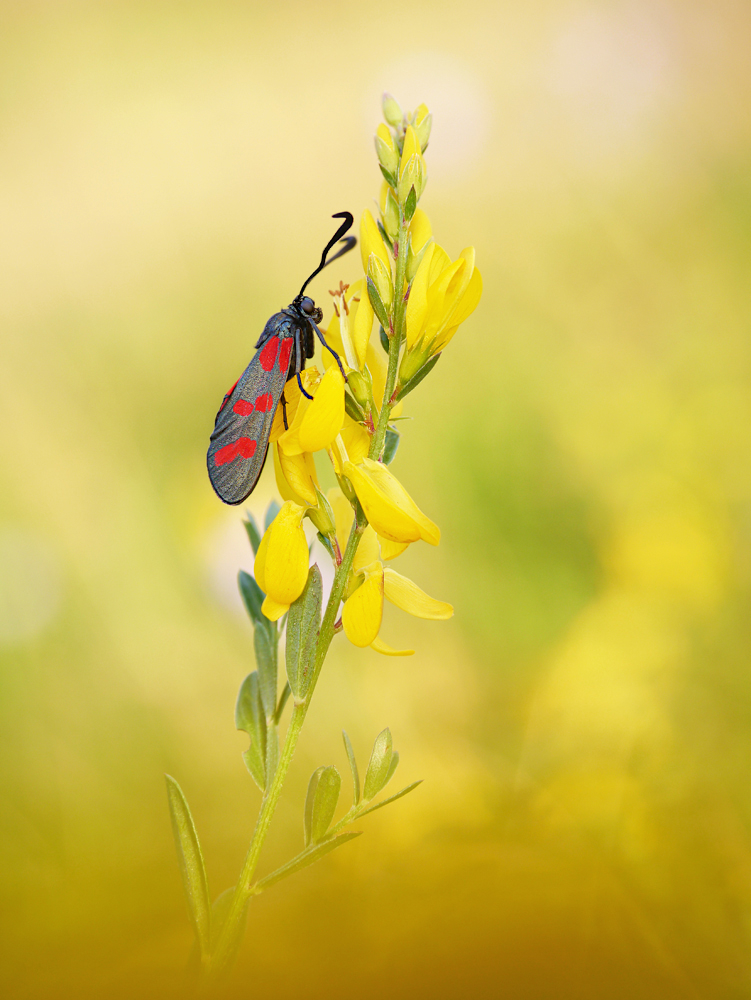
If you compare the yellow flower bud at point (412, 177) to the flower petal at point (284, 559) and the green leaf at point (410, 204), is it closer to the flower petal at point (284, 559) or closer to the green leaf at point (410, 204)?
the green leaf at point (410, 204)

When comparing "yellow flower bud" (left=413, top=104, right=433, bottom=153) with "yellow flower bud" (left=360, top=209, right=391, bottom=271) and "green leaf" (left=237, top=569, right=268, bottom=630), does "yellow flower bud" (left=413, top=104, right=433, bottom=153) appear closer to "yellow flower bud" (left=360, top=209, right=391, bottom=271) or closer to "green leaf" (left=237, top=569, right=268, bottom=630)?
"yellow flower bud" (left=360, top=209, right=391, bottom=271)

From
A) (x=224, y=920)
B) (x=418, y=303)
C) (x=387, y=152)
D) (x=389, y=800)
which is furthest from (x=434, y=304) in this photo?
(x=224, y=920)

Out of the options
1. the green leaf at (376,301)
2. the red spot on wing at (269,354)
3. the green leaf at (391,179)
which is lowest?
the green leaf at (376,301)

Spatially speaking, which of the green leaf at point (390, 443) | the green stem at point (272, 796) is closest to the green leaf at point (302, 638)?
the green stem at point (272, 796)

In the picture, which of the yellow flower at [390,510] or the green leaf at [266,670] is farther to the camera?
the green leaf at [266,670]

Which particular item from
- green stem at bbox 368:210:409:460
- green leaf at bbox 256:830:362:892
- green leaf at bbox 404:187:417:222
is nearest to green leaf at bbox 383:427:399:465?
green stem at bbox 368:210:409:460

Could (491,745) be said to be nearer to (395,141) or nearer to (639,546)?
(639,546)

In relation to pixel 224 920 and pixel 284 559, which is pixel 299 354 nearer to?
pixel 284 559

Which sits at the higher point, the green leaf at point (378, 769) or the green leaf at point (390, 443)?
the green leaf at point (390, 443)
